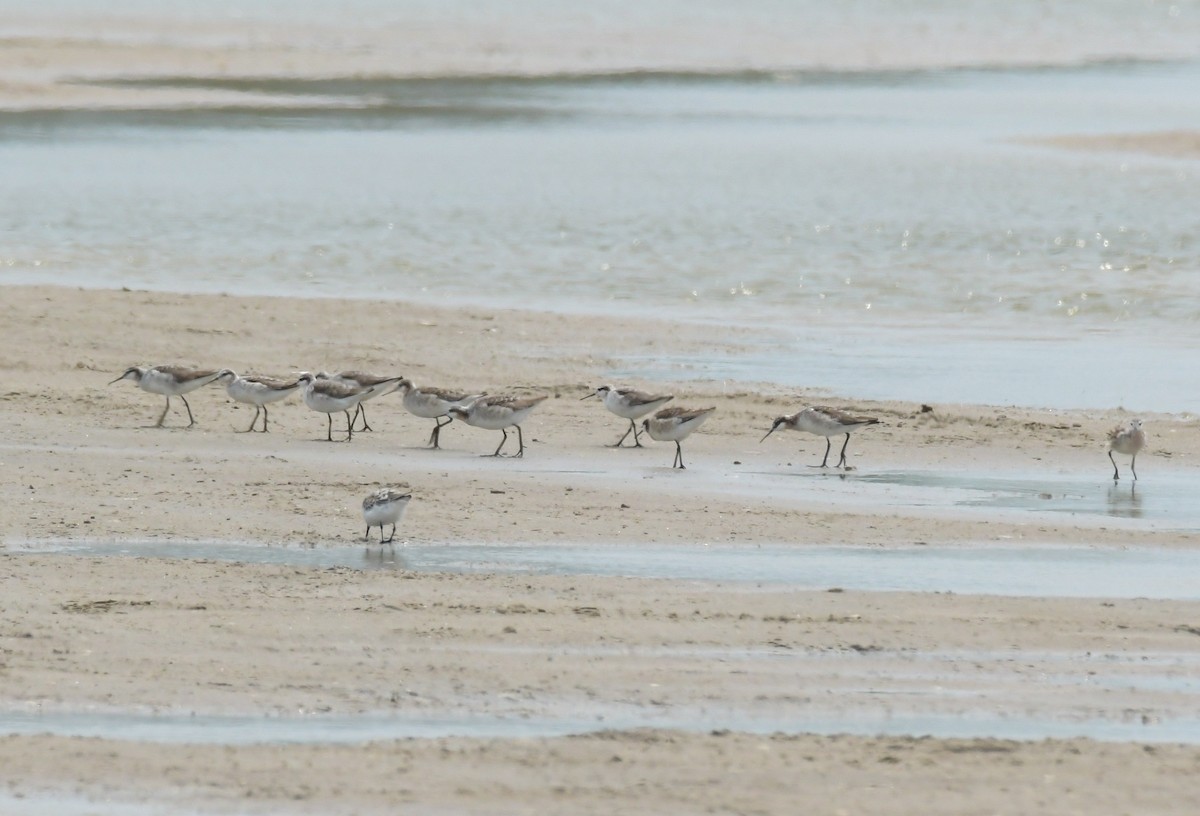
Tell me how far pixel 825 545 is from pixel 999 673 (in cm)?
266

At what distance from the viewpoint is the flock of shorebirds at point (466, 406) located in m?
14.2

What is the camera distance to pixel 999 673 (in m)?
9.12

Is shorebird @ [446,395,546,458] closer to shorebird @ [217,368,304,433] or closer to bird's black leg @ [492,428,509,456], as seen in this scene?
bird's black leg @ [492,428,509,456]

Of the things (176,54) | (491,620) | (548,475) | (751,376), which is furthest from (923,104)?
(491,620)

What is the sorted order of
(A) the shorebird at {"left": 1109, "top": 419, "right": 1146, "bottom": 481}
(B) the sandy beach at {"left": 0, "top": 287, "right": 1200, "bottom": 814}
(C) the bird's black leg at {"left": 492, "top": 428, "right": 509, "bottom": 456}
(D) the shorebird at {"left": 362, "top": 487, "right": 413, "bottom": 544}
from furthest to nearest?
(C) the bird's black leg at {"left": 492, "top": 428, "right": 509, "bottom": 456} → (A) the shorebird at {"left": 1109, "top": 419, "right": 1146, "bottom": 481} → (D) the shorebird at {"left": 362, "top": 487, "right": 413, "bottom": 544} → (B) the sandy beach at {"left": 0, "top": 287, "right": 1200, "bottom": 814}

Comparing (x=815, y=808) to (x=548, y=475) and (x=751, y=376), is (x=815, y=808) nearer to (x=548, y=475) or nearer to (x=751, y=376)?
(x=548, y=475)

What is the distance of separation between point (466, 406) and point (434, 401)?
0.31 meters

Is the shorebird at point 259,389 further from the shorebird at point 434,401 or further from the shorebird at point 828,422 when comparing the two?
the shorebird at point 828,422

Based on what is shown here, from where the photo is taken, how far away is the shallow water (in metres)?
10.8

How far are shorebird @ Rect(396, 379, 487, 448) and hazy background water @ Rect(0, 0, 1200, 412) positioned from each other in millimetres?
3221

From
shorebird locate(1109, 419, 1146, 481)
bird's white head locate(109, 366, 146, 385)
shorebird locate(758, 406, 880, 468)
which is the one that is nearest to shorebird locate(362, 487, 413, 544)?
shorebird locate(758, 406, 880, 468)

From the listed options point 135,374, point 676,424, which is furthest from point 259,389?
point 676,424

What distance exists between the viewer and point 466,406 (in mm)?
14578

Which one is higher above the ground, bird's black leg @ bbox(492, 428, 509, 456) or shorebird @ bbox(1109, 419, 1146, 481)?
shorebird @ bbox(1109, 419, 1146, 481)
